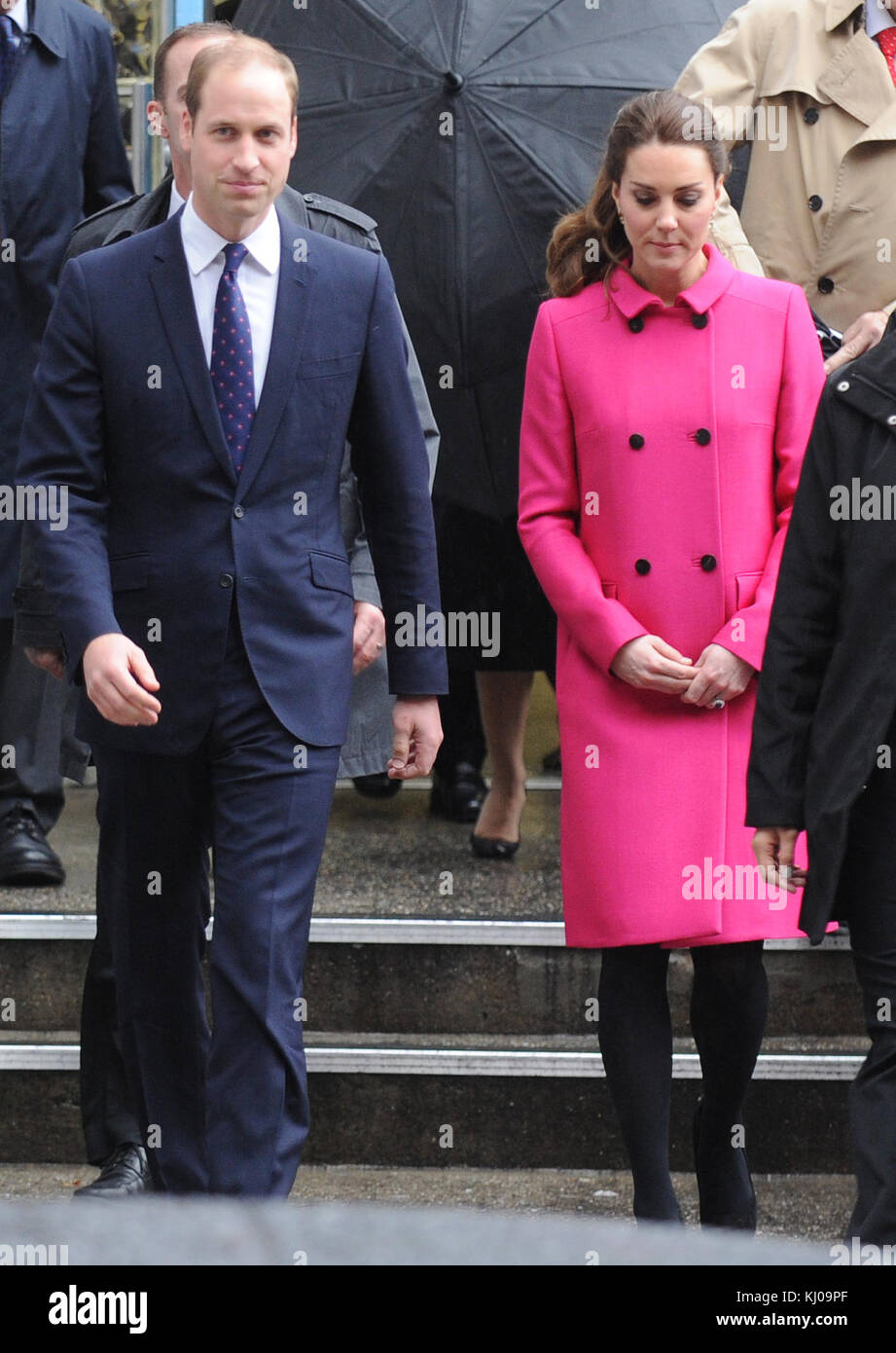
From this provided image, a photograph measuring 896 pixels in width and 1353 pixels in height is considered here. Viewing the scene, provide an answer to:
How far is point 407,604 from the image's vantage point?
3.35 metres

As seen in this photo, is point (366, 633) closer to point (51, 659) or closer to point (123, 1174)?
point (51, 659)

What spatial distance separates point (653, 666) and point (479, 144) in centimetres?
153

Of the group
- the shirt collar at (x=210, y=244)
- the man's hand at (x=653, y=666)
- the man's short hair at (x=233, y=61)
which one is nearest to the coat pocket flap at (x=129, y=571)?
the shirt collar at (x=210, y=244)

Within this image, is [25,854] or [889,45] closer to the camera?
[889,45]

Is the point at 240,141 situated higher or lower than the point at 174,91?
lower

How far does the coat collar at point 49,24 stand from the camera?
187 inches

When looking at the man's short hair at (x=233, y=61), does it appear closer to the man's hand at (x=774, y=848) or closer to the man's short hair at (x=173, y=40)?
the man's short hair at (x=173, y=40)

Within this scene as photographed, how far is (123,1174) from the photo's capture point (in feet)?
12.7

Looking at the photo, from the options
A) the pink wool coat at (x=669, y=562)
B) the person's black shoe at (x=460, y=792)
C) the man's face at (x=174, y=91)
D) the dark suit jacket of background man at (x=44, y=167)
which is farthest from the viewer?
the person's black shoe at (x=460, y=792)

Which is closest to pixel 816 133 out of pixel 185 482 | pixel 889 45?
pixel 889 45

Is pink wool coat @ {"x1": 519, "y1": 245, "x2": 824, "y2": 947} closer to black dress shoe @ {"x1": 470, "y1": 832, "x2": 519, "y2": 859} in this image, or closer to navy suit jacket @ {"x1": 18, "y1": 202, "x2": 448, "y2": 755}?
navy suit jacket @ {"x1": 18, "y1": 202, "x2": 448, "y2": 755}

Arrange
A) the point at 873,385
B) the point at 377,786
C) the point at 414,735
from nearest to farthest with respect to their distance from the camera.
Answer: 1. the point at 873,385
2. the point at 414,735
3. the point at 377,786

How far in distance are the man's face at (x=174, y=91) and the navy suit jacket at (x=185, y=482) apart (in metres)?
0.60

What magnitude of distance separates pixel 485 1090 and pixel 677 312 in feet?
5.23
